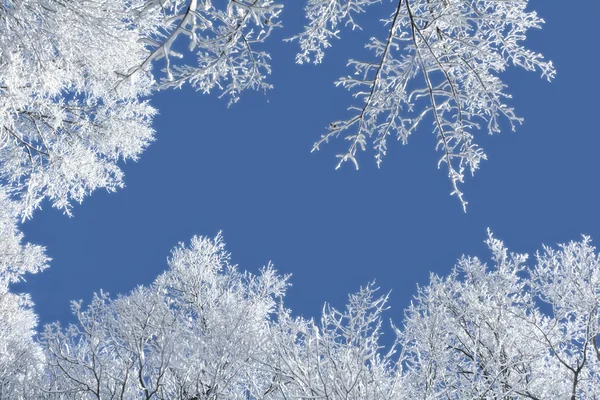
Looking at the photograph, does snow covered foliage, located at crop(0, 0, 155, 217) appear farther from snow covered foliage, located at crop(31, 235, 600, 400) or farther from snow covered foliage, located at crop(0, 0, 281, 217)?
snow covered foliage, located at crop(31, 235, 600, 400)

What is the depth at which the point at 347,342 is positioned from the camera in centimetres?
665

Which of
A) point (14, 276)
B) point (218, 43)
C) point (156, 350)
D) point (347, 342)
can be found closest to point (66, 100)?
point (156, 350)

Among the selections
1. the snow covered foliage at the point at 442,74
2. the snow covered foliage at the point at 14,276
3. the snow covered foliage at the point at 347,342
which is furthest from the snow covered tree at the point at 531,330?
the snow covered foliage at the point at 14,276

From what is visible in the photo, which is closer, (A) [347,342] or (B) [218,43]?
(B) [218,43]

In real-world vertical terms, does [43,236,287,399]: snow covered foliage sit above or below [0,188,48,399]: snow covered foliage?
below

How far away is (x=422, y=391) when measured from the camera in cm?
714

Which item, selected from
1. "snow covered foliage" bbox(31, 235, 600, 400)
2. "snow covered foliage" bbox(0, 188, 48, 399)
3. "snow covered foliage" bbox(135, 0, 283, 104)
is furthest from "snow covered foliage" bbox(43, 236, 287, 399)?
"snow covered foliage" bbox(135, 0, 283, 104)

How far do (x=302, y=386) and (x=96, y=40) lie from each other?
502cm

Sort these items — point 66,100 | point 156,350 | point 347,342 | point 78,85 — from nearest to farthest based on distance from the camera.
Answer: point 347,342 < point 78,85 < point 66,100 < point 156,350

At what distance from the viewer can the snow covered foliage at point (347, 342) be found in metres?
6.35

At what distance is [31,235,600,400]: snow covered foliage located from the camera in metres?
6.35

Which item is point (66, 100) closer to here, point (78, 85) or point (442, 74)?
point (78, 85)

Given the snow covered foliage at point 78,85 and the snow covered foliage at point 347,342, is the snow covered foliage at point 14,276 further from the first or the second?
the snow covered foliage at point 78,85

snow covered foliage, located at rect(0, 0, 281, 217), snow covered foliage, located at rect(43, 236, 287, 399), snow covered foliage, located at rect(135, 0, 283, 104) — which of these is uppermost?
snow covered foliage, located at rect(0, 0, 281, 217)
